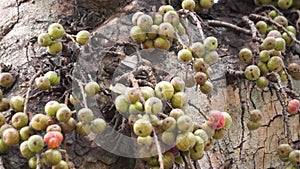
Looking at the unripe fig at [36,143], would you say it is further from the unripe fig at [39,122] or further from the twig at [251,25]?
the twig at [251,25]

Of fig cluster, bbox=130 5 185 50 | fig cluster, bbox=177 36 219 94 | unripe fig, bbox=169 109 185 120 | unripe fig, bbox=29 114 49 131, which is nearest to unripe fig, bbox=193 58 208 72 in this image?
fig cluster, bbox=177 36 219 94

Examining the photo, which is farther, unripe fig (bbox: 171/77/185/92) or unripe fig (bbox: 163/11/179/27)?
unripe fig (bbox: 163/11/179/27)

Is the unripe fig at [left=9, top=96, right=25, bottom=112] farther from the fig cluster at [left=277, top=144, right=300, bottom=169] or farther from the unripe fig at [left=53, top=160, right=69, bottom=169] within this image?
the fig cluster at [left=277, top=144, right=300, bottom=169]

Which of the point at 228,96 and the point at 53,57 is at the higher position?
the point at 53,57

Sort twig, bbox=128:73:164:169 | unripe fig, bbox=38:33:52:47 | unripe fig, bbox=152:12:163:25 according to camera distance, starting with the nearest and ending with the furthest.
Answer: twig, bbox=128:73:164:169 → unripe fig, bbox=38:33:52:47 → unripe fig, bbox=152:12:163:25

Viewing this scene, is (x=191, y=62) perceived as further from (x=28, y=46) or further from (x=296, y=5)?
(x=296, y=5)

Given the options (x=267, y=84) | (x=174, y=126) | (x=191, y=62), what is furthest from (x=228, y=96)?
(x=174, y=126)
